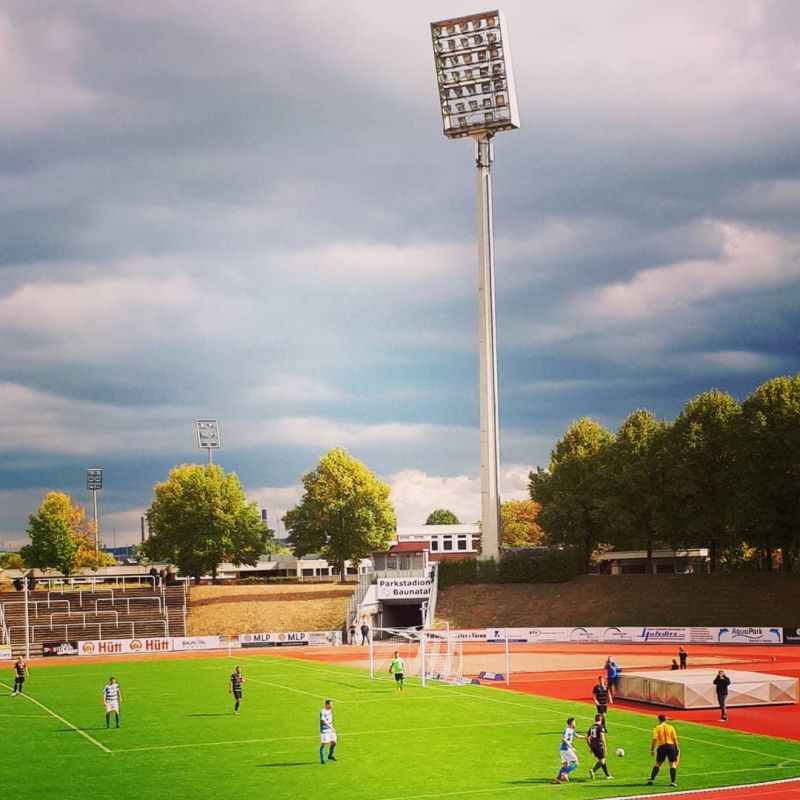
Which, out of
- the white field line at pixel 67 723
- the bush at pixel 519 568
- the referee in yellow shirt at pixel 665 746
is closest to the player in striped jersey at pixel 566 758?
the referee in yellow shirt at pixel 665 746

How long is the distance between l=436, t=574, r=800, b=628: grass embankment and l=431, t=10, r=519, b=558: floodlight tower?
6590mm

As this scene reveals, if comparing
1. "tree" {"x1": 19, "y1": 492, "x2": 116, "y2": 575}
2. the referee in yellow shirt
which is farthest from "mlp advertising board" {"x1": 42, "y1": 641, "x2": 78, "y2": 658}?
the referee in yellow shirt

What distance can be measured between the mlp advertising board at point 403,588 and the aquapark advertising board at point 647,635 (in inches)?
474

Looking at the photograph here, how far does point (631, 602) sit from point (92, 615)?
48.4 metres

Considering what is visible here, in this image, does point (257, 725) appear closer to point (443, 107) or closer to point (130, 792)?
point (130, 792)

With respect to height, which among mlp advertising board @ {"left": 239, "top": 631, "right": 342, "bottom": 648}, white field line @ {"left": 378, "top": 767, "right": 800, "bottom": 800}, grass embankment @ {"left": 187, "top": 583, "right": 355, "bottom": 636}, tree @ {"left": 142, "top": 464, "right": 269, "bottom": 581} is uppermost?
tree @ {"left": 142, "top": 464, "right": 269, "bottom": 581}

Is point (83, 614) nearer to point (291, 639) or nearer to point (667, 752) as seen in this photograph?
point (291, 639)

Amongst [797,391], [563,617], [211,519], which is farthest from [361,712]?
[211,519]

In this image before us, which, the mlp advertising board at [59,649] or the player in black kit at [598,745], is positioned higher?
the player in black kit at [598,745]

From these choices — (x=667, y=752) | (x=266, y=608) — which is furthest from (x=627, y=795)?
(x=266, y=608)

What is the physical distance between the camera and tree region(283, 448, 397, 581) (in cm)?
11844

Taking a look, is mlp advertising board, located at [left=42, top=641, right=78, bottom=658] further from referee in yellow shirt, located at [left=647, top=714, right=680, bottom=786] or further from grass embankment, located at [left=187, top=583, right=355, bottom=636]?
referee in yellow shirt, located at [left=647, top=714, right=680, bottom=786]

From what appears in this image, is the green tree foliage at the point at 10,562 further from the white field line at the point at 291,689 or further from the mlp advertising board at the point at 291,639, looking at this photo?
the white field line at the point at 291,689

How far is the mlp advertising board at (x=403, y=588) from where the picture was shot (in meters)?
100
